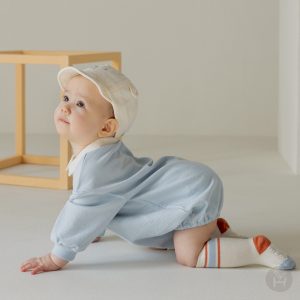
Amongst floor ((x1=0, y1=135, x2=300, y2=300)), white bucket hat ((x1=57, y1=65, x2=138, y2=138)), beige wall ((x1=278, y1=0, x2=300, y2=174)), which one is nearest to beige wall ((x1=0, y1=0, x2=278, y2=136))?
beige wall ((x1=278, y1=0, x2=300, y2=174))

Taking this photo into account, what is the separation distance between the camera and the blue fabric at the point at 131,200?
1396 mm

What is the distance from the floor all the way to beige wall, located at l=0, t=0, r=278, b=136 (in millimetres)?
950

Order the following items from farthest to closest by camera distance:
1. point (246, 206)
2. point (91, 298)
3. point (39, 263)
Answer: point (246, 206) < point (39, 263) < point (91, 298)

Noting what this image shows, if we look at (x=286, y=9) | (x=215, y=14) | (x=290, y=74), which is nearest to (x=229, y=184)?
(x=290, y=74)

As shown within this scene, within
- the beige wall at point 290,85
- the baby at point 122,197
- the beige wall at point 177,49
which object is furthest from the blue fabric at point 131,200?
the beige wall at point 177,49

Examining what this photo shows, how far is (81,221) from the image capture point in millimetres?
1390

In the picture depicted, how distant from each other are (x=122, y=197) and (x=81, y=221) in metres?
0.10

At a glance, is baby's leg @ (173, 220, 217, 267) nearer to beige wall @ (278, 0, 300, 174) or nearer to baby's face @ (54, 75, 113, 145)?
baby's face @ (54, 75, 113, 145)

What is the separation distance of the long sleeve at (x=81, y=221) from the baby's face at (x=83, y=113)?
0.12 m

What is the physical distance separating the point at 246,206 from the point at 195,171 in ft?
1.82

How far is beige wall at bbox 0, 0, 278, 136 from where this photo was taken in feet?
11.3

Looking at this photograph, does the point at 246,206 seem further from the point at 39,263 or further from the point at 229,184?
the point at 39,263

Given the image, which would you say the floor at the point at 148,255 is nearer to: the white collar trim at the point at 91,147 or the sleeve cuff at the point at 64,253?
the sleeve cuff at the point at 64,253

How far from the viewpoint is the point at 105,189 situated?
1.41 meters
